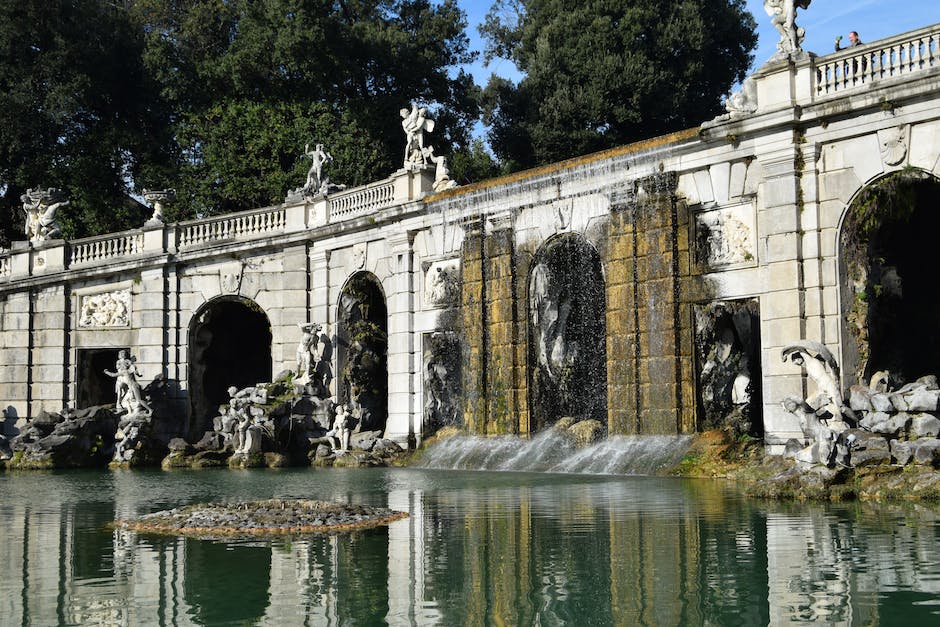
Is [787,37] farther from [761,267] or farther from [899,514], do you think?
[899,514]

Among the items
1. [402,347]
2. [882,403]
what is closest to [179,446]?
[402,347]

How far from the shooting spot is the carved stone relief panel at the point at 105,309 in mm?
34000

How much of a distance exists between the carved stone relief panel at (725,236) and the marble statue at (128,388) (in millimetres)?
15825

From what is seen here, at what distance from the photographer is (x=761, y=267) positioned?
21750 mm

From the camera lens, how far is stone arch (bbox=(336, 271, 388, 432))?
1208 inches

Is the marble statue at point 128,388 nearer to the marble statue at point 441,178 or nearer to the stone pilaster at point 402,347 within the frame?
the stone pilaster at point 402,347

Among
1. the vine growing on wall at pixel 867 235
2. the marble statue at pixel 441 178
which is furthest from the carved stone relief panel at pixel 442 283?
the vine growing on wall at pixel 867 235

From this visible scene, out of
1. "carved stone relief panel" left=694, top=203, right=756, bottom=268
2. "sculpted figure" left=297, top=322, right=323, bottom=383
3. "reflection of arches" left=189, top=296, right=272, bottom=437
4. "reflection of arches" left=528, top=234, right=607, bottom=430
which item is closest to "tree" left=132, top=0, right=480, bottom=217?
"reflection of arches" left=189, top=296, right=272, bottom=437

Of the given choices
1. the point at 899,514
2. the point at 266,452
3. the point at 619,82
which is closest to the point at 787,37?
the point at 899,514

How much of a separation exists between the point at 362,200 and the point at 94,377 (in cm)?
1056

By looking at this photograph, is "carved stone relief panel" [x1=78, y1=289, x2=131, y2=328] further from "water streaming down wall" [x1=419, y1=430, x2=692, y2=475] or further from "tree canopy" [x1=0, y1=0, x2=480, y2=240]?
"water streaming down wall" [x1=419, y1=430, x2=692, y2=475]

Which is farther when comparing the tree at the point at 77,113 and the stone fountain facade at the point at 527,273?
the tree at the point at 77,113

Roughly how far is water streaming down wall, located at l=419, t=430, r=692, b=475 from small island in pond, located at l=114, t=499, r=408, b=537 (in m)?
8.55

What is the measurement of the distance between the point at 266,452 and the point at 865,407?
15.5m
